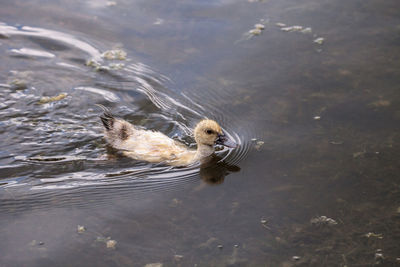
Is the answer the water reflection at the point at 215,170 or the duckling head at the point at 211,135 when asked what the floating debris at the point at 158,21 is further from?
the water reflection at the point at 215,170

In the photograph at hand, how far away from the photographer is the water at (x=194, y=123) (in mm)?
4844

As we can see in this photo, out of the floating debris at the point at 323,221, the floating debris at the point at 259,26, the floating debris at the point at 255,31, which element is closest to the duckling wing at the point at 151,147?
the floating debris at the point at 323,221

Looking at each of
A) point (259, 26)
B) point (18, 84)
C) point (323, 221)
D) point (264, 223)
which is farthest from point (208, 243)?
point (259, 26)

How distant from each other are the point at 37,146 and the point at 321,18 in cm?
527

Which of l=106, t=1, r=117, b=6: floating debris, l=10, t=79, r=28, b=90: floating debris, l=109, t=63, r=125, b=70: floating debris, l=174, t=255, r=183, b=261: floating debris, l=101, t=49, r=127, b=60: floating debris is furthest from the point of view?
l=106, t=1, r=117, b=6: floating debris

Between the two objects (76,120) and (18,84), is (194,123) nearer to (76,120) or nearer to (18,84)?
(76,120)

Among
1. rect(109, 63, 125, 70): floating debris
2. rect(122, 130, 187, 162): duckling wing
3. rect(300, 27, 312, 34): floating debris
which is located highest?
rect(300, 27, 312, 34): floating debris

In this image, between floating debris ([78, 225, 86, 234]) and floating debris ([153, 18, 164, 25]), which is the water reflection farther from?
→ floating debris ([153, 18, 164, 25])

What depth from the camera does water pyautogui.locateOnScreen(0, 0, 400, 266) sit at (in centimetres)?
484

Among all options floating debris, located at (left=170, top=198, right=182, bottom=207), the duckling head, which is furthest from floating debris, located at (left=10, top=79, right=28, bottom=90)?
floating debris, located at (left=170, top=198, right=182, bottom=207)

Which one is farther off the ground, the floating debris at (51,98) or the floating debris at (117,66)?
the floating debris at (117,66)

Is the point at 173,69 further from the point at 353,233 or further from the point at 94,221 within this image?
the point at 353,233

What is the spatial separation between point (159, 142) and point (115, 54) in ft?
8.37

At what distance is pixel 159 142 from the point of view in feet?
21.2
